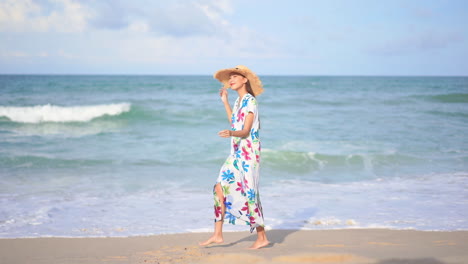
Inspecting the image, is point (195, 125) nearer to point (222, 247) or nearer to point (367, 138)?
point (367, 138)

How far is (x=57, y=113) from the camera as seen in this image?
62.5 ft

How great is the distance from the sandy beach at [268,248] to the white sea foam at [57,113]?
45.7 feet

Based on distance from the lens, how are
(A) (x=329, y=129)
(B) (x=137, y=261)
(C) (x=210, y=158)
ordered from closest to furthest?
(B) (x=137, y=261) < (C) (x=210, y=158) < (A) (x=329, y=129)

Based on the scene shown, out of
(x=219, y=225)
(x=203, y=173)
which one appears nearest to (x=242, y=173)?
(x=219, y=225)

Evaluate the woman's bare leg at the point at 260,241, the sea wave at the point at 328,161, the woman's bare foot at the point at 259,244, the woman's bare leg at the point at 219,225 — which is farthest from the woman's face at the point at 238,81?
the sea wave at the point at 328,161

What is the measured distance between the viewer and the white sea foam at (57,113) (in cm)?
1753

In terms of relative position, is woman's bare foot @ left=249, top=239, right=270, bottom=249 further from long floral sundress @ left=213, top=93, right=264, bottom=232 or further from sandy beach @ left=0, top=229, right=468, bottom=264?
long floral sundress @ left=213, top=93, right=264, bottom=232

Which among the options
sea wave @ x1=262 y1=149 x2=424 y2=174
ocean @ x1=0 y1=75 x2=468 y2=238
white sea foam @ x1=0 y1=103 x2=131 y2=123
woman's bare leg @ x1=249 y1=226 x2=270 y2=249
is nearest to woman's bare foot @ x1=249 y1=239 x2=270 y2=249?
woman's bare leg @ x1=249 y1=226 x2=270 y2=249

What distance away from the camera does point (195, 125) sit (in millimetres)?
16359

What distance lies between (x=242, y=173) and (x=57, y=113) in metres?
17.0

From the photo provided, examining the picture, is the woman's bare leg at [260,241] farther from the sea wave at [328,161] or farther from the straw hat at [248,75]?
the sea wave at [328,161]

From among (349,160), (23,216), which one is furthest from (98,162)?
(349,160)

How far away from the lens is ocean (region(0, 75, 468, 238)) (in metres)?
5.65

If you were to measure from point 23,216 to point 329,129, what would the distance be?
1136 cm
